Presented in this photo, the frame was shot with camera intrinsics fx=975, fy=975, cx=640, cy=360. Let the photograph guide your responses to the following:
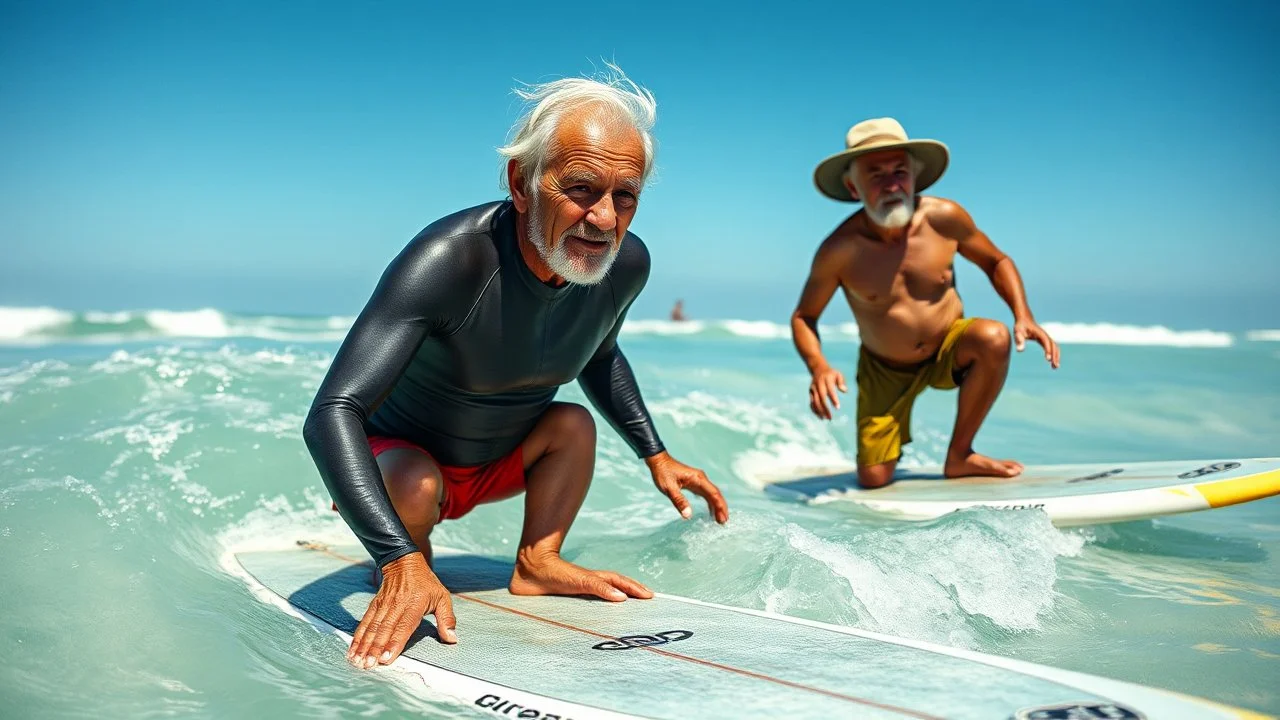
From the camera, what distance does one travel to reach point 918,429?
836 cm

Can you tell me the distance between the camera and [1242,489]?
364 cm

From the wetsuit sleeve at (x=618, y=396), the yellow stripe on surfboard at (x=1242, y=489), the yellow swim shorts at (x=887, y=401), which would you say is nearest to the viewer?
the wetsuit sleeve at (x=618, y=396)

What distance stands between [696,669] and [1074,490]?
2.66 m

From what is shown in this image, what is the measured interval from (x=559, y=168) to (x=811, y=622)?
4.19 ft

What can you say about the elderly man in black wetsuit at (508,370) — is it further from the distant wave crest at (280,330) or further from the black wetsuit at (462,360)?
the distant wave crest at (280,330)

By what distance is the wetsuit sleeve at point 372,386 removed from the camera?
82.9 inches

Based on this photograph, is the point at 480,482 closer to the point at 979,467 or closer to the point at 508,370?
the point at 508,370

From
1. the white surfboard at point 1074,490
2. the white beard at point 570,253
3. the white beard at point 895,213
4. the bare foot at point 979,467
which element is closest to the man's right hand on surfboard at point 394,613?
the white beard at point 570,253

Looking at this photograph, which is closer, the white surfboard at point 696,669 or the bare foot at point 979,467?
the white surfboard at point 696,669

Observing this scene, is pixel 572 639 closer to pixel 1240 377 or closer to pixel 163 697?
pixel 163 697

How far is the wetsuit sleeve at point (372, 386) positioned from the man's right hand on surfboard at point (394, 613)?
3 centimetres

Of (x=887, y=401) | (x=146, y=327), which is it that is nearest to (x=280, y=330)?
(x=146, y=327)

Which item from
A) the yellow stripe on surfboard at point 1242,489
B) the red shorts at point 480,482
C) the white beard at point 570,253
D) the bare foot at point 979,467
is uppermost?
the white beard at point 570,253

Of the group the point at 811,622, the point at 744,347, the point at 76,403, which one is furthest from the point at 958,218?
the point at 744,347
